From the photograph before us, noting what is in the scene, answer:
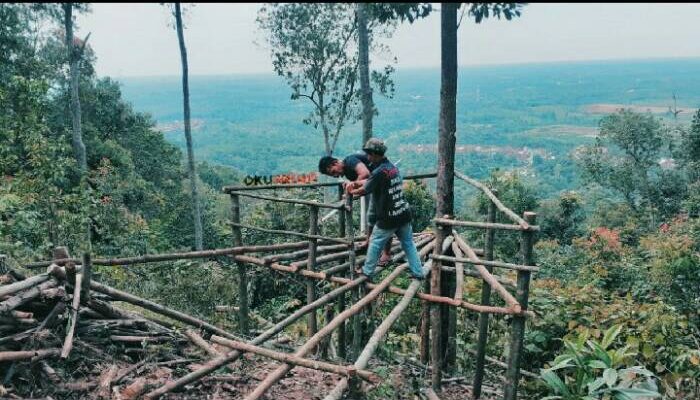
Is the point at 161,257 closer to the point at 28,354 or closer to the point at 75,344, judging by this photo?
the point at 75,344

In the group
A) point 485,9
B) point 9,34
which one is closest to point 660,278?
point 485,9

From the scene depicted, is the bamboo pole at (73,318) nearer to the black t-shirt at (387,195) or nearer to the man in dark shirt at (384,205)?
the man in dark shirt at (384,205)

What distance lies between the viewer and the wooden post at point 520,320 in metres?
5.31

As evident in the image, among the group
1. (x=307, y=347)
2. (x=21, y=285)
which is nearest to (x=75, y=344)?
(x=21, y=285)

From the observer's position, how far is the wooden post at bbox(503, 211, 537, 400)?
5.31 m

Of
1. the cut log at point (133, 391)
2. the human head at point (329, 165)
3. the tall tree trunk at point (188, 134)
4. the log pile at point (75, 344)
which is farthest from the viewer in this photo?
the tall tree trunk at point (188, 134)

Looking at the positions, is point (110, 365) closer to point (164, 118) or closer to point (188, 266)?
point (188, 266)

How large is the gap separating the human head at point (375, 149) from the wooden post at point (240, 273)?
2.41m

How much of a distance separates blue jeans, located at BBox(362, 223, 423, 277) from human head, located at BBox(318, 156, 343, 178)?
86 centimetres

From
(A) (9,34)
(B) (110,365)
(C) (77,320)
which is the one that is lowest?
(B) (110,365)

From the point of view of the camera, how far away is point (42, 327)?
14.9ft

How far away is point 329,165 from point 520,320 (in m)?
2.50

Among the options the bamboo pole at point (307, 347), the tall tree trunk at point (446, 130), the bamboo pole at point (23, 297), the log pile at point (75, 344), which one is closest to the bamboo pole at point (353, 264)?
the bamboo pole at point (307, 347)

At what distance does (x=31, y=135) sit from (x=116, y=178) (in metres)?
7.80
